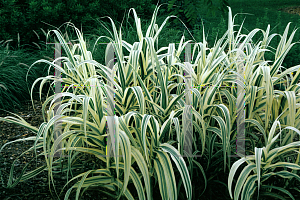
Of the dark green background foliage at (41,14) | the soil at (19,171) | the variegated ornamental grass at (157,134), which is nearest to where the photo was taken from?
the variegated ornamental grass at (157,134)

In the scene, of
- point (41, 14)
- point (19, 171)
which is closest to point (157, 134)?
point (19, 171)

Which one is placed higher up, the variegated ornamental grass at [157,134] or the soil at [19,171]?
the variegated ornamental grass at [157,134]

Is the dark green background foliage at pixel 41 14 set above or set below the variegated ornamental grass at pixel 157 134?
above

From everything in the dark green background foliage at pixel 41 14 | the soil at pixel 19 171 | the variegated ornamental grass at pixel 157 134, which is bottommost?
the soil at pixel 19 171

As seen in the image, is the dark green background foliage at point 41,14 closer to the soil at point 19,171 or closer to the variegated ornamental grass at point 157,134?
the soil at point 19,171

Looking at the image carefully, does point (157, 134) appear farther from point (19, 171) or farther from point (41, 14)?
point (41, 14)

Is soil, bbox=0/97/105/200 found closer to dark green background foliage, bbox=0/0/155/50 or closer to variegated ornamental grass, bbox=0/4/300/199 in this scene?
variegated ornamental grass, bbox=0/4/300/199

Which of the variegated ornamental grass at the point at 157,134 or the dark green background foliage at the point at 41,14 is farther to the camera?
the dark green background foliage at the point at 41,14

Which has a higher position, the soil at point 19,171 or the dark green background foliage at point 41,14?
the dark green background foliage at point 41,14

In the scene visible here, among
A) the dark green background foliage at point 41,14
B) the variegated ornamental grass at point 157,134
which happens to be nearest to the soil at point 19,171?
the variegated ornamental grass at point 157,134

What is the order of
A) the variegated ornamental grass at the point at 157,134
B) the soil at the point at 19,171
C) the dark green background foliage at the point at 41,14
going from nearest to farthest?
the variegated ornamental grass at the point at 157,134, the soil at the point at 19,171, the dark green background foliage at the point at 41,14

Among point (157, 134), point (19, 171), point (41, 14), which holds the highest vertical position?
point (41, 14)

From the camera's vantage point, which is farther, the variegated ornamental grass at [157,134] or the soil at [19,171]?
the soil at [19,171]

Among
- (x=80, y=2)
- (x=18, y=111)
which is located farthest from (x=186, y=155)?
(x=80, y=2)
